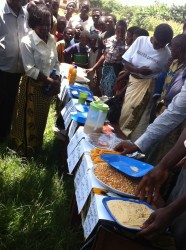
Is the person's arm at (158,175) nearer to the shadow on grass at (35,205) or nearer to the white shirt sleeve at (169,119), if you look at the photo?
the white shirt sleeve at (169,119)

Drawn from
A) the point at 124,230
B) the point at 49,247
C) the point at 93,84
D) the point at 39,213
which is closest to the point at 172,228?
the point at 124,230

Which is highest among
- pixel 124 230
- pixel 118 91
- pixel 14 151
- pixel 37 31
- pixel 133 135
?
pixel 37 31

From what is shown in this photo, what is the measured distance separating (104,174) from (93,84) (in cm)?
404

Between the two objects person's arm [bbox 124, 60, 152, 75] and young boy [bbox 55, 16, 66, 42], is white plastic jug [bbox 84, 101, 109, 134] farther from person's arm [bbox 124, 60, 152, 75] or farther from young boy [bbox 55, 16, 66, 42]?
young boy [bbox 55, 16, 66, 42]

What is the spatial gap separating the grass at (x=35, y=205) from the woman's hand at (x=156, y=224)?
3.22 ft

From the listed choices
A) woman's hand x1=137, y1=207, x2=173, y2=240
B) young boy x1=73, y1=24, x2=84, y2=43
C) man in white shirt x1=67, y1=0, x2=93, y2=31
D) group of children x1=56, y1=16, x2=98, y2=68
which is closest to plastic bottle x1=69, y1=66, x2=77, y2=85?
group of children x1=56, y1=16, x2=98, y2=68

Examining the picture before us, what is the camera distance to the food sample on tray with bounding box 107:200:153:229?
1358 mm

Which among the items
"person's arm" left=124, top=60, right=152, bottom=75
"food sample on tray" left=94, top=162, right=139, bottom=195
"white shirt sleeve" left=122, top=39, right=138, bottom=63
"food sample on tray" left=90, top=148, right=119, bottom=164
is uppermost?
"white shirt sleeve" left=122, top=39, right=138, bottom=63

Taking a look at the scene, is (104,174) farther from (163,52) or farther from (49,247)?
(163,52)

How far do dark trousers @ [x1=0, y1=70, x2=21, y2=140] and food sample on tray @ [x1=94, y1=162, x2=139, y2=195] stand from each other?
1.95 meters

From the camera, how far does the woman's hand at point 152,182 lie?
1535mm

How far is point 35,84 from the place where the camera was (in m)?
3.17

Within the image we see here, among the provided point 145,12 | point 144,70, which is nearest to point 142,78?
point 144,70

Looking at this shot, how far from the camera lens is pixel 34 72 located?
119 inches
